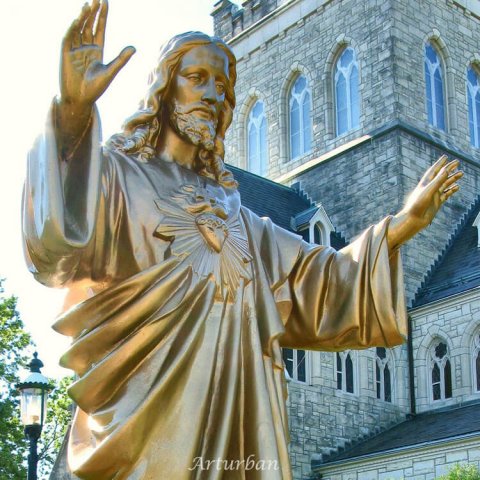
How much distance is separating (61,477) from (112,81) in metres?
1.14

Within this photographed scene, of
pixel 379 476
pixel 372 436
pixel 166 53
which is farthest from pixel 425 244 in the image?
pixel 166 53

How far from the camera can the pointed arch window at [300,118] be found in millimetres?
29781

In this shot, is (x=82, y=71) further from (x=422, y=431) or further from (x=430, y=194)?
(x=422, y=431)

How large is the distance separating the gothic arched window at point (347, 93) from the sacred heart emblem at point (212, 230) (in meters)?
25.2

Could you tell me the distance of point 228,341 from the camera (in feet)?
10.7

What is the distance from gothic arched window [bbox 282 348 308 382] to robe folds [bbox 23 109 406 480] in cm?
2009

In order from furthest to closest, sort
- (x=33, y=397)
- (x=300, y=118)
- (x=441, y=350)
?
1. (x=300, y=118)
2. (x=441, y=350)
3. (x=33, y=397)

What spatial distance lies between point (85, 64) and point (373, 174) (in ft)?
79.8

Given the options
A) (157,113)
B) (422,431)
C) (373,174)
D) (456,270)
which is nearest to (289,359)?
(422,431)

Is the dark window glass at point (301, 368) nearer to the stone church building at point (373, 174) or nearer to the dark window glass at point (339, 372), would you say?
the stone church building at point (373, 174)

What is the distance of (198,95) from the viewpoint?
3543mm

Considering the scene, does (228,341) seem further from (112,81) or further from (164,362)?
(112,81)

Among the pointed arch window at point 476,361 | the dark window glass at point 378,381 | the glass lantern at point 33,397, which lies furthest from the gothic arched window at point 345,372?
the glass lantern at point 33,397

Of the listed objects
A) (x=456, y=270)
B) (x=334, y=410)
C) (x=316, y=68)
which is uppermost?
(x=316, y=68)
